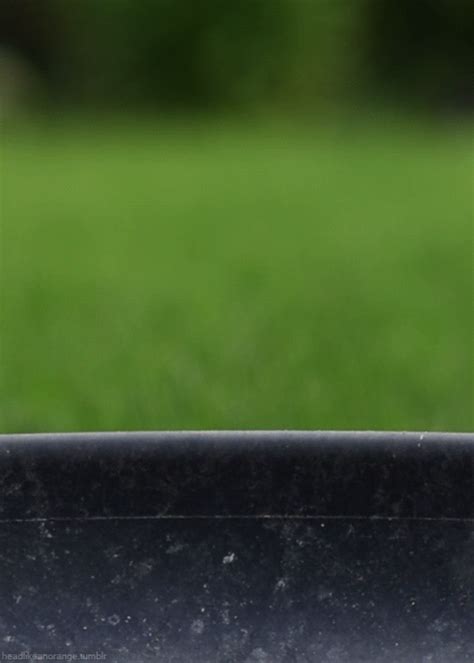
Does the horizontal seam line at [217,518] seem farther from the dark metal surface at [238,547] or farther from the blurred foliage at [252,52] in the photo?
the blurred foliage at [252,52]

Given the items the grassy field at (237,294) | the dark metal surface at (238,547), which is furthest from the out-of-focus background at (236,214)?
the dark metal surface at (238,547)

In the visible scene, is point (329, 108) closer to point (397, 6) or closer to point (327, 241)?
point (397, 6)

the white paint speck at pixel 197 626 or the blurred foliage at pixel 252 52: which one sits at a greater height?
the white paint speck at pixel 197 626

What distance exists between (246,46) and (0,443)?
59.6 feet

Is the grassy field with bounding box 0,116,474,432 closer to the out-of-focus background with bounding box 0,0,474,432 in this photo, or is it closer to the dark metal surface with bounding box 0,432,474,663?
the out-of-focus background with bounding box 0,0,474,432

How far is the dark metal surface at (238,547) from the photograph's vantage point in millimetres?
1321

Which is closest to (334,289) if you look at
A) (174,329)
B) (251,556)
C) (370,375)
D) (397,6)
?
(174,329)

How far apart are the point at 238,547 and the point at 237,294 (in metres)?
4.13

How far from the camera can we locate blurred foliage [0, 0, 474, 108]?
1919 cm

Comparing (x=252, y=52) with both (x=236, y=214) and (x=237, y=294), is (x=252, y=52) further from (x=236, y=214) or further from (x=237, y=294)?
(x=237, y=294)

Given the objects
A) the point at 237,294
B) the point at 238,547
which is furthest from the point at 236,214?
the point at 238,547

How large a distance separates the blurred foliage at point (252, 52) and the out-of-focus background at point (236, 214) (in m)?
0.03

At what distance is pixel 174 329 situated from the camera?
4.60 meters

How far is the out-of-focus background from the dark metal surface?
1.74 metres
